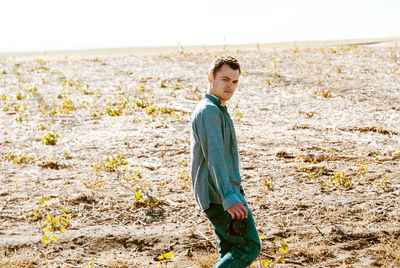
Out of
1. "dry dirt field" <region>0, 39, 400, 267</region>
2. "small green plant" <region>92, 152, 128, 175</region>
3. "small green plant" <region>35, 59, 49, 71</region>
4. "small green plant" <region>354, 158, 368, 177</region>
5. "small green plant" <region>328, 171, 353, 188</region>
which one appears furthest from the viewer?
"small green plant" <region>35, 59, 49, 71</region>

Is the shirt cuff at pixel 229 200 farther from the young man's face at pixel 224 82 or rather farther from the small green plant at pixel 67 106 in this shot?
the small green plant at pixel 67 106

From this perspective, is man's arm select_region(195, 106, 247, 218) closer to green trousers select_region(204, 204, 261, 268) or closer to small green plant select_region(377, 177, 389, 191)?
green trousers select_region(204, 204, 261, 268)

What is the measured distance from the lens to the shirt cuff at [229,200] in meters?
2.83

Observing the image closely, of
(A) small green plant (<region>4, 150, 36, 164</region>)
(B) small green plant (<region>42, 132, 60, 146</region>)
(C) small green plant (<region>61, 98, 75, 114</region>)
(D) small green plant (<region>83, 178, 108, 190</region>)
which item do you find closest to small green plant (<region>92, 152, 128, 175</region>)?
(D) small green plant (<region>83, 178, 108, 190</region>)

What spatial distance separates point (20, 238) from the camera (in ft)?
16.4

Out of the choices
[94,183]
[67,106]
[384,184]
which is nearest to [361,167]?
[384,184]

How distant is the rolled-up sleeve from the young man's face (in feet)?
0.71

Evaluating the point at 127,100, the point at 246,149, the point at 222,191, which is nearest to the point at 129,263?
the point at 222,191

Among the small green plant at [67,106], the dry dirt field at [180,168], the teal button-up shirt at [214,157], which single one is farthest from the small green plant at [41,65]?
the teal button-up shirt at [214,157]

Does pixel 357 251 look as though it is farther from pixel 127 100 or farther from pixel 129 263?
pixel 127 100

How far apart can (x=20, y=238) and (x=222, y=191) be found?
10.6 ft

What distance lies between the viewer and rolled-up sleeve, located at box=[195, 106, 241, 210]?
2855 millimetres

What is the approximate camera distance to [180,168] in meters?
7.12

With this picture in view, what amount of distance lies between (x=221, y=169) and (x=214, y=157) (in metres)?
0.09
